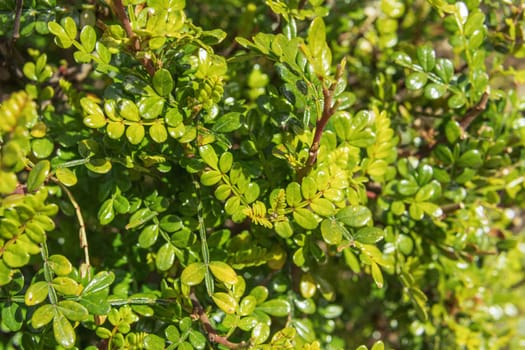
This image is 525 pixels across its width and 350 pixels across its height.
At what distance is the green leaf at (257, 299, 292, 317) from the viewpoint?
117 cm

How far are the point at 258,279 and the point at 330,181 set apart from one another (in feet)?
1.26

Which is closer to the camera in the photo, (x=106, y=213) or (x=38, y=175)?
(x=38, y=175)

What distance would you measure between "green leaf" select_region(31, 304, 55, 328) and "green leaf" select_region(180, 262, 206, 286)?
22cm

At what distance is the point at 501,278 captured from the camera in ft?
5.78

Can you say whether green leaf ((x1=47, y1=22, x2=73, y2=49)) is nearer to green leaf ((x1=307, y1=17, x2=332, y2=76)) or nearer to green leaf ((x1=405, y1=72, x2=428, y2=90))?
green leaf ((x1=307, y1=17, x2=332, y2=76))

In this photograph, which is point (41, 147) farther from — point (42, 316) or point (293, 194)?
point (293, 194)

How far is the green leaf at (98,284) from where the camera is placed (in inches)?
40.4

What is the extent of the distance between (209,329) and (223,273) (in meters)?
0.16

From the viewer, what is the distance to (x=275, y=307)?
46.2 inches

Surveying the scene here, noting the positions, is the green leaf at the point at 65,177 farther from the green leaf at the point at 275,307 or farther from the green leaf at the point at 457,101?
the green leaf at the point at 457,101

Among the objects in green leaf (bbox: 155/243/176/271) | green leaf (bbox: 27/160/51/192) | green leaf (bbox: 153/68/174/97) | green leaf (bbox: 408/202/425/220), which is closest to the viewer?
green leaf (bbox: 27/160/51/192)

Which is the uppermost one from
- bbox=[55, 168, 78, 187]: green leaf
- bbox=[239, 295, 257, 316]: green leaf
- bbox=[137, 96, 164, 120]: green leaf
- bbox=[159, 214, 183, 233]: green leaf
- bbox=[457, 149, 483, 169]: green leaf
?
bbox=[137, 96, 164, 120]: green leaf

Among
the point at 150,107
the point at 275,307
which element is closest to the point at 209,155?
the point at 150,107

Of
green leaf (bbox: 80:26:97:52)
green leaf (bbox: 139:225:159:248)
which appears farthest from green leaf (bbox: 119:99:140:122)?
green leaf (bbox: 139:225:159:248)
